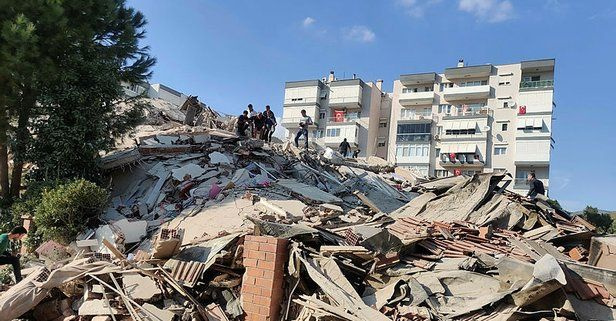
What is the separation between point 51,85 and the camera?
11.5m

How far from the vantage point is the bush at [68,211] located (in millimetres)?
8766

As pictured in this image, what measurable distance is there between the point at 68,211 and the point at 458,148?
40.1 metres

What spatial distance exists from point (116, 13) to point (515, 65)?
39.8m

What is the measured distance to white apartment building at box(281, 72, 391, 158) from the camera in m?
49.2

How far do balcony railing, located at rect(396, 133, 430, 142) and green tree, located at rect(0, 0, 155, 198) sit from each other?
36804 mm

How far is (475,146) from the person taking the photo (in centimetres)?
4297

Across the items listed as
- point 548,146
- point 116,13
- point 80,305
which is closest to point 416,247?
point 80,305

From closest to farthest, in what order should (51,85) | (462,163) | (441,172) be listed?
(51,85), (462,163), (441,172)

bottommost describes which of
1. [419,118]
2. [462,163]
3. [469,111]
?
[462,163]

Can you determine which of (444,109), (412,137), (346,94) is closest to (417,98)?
(444,109)

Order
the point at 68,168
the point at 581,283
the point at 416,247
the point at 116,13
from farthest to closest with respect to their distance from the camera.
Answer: the point at 116,13 → the point at 68,168 → the point at 416,247 → the point at 581,283

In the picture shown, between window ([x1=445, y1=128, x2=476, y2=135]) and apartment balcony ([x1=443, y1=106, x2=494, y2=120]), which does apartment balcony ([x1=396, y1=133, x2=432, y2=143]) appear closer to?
window ([x1=445, y1=128, x2=476, y2=135])

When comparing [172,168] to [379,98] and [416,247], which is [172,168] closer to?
[416,247]

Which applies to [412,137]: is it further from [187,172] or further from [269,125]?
[187,172]
